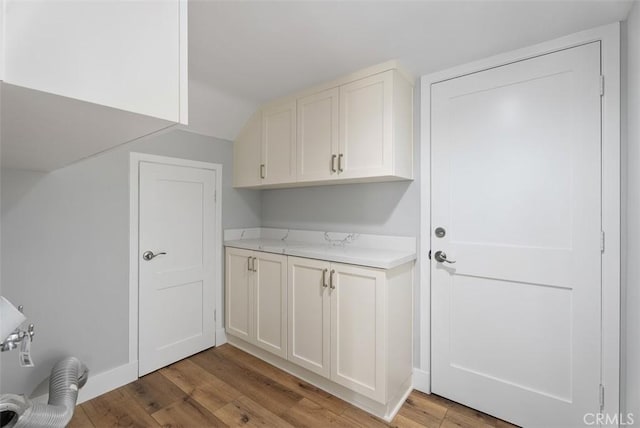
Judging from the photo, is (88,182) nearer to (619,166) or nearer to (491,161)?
(491,161)

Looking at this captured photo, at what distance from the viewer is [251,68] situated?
2.01m

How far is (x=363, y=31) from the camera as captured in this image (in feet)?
5.22

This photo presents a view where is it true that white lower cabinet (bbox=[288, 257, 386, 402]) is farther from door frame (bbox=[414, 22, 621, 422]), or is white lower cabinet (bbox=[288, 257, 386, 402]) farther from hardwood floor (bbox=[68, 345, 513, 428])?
door frame (bbox=[414, 22, 621, 422])

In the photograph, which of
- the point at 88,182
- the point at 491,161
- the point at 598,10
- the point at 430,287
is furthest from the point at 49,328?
the point at 598,10

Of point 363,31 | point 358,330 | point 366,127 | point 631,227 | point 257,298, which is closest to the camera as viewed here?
point 631,227

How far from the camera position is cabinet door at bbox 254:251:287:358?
2.27 metres

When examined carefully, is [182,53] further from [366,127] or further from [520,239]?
[520,239]

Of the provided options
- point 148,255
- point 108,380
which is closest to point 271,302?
point 148,255

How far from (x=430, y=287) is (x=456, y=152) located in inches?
37.1

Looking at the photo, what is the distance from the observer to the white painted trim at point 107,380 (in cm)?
195

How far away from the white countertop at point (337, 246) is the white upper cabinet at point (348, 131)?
50 cm

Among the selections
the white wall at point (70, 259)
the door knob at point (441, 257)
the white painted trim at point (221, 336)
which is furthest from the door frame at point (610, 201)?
the white painted trim at point (221, 336)

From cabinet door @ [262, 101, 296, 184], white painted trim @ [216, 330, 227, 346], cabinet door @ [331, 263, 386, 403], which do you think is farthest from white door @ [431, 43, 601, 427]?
white painted trim @ [216, 330, 227, 346]

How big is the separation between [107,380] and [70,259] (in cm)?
91
